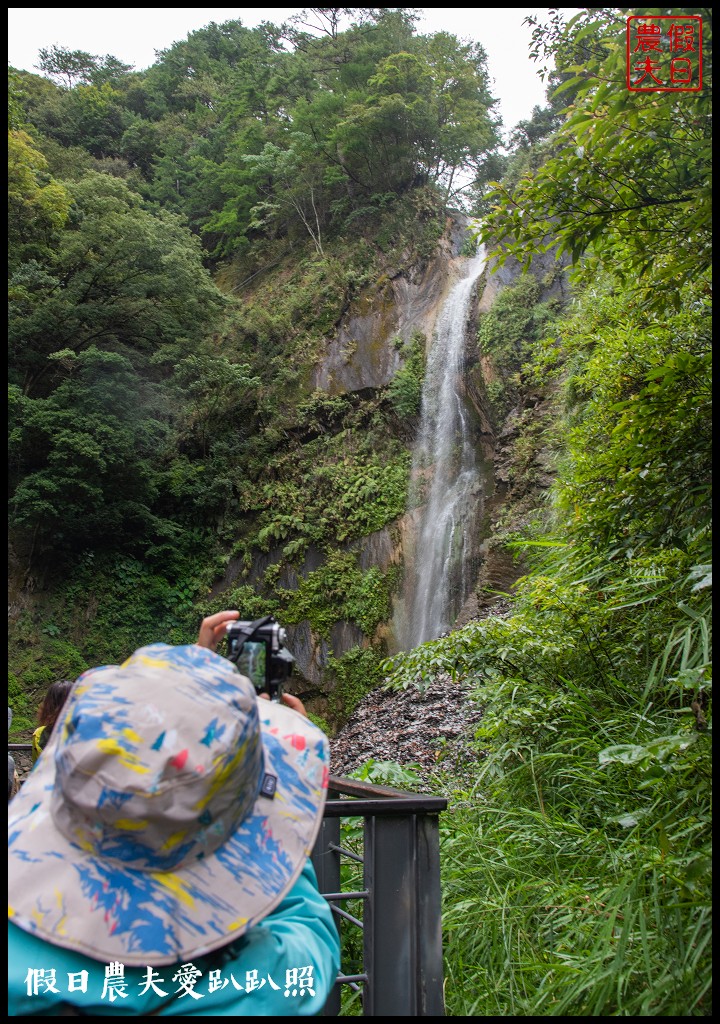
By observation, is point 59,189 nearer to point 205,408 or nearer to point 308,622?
point 205,408

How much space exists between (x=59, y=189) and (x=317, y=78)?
31.8 feet

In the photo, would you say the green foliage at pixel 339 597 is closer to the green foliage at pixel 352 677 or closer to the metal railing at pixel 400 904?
the green foliage at pixel 352 677

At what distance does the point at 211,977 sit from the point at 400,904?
0.83 m

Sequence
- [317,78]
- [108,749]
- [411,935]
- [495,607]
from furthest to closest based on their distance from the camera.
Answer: [317,78], [495,607], [411,935], [108,749]

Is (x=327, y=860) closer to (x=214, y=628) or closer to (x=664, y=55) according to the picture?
A: (x=214, y=628)

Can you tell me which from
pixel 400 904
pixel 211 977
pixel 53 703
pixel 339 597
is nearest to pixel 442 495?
pixel 339 597

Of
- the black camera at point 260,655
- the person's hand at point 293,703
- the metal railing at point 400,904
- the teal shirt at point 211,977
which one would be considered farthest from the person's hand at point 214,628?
the metal railing at point 400,904

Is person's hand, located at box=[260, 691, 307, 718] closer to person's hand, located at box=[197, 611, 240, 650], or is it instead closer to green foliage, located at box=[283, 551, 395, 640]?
person's hand, located at box=[197, 611, 240, 650]

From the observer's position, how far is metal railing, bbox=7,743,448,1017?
164 cm

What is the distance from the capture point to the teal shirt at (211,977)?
3.05ft

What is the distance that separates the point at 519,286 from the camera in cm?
1372

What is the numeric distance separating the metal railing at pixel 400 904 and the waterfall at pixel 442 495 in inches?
359

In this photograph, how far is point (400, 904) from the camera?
1.70 m

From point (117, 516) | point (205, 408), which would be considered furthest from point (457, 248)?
point (117, 516)
